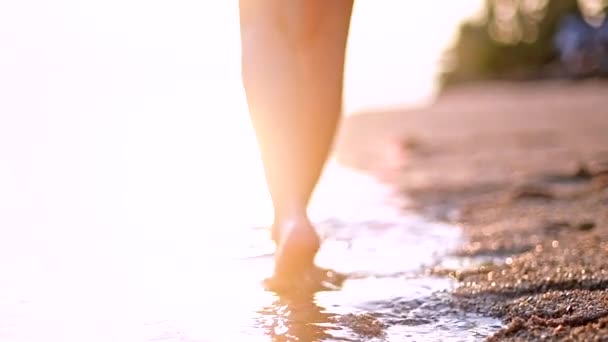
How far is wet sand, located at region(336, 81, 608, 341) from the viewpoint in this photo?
1777mm

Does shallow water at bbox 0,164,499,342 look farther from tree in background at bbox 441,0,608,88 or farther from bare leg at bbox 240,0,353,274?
tree in background at bbox 441,0,608,88

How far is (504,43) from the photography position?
29.1 meters

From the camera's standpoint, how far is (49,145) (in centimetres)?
611

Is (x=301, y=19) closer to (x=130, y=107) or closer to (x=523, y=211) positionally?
(x=523, y=211)

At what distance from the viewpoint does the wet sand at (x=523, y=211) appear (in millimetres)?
1777

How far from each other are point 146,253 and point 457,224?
0.98 metres

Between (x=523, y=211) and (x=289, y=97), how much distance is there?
1257 millimetres

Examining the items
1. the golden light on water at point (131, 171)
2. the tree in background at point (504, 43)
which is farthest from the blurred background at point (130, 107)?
Result: the tree in background at point (504, 43)

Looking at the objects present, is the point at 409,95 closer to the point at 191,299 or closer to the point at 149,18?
the point at 149,18

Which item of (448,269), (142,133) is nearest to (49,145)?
(142,133)

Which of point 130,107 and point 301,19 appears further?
point 130,107

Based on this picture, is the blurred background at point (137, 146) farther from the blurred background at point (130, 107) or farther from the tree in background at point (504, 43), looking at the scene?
the tree in background at point (504, 43)

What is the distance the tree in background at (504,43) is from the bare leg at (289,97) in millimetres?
23113

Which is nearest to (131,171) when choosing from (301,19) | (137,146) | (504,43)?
(137,146)
